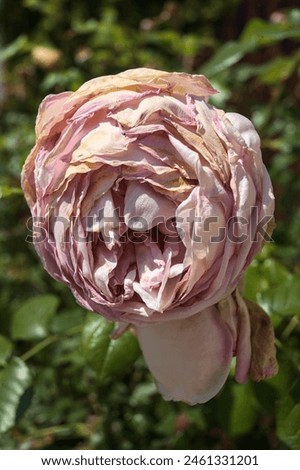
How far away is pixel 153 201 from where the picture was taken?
0.67 meters

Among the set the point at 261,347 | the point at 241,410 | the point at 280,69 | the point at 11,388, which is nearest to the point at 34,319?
the point at 11,388

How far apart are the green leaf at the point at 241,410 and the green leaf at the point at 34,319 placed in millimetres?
306

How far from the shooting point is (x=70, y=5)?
4148 mm

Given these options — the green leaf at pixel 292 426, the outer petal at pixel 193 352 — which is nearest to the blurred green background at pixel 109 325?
the green leaf at pixel 292 426

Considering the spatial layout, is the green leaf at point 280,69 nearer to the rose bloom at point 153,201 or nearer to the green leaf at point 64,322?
the green leaf at point 64,322

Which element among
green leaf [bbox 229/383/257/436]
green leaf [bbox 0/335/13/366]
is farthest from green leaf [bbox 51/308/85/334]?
green leaf [bbox 229/383/257/436]

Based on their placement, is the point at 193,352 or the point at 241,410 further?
the point at 241,410

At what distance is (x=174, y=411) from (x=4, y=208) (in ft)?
3.31

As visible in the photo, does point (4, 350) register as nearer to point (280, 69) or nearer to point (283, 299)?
point (283, 299)

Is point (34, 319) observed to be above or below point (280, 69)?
below

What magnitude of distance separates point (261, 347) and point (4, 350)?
403 millimetres

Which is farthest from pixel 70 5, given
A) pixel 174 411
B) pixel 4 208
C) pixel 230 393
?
pixel 230 393
